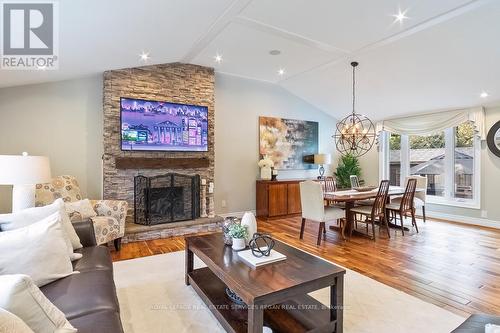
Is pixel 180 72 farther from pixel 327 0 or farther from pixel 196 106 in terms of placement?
pixel 327 0

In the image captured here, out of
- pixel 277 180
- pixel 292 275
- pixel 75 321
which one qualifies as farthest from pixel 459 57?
pixel 75 321

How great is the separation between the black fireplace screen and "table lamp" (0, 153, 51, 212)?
1846 millimetres

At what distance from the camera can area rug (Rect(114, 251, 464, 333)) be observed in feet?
6.67

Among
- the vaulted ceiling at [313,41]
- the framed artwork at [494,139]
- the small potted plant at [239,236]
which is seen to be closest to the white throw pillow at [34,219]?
the small potted plant at [239,236]

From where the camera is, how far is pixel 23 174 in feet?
8.15

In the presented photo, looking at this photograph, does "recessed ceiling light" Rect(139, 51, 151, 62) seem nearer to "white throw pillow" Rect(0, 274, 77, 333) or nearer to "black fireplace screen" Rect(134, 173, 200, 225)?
"black fireplace screen" Rect(134, 173, 200, 225)

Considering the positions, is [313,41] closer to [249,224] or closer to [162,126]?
[162,126]

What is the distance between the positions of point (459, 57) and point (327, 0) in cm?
237

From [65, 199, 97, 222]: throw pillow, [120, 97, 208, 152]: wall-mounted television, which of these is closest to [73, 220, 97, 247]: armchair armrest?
[65, 199, 97, 222]: throw pillow

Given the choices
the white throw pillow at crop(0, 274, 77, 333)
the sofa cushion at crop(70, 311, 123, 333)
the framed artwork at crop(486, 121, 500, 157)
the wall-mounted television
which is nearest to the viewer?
the white throw pillow at crop(0, 274, 77, 333)

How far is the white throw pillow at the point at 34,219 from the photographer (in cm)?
205

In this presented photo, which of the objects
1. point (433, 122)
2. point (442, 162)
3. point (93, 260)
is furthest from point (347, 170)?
point (93, 260)

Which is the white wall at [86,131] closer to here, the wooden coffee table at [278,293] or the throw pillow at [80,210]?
the throw pillow at [80,210]

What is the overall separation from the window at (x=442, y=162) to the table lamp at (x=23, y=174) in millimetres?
6805
